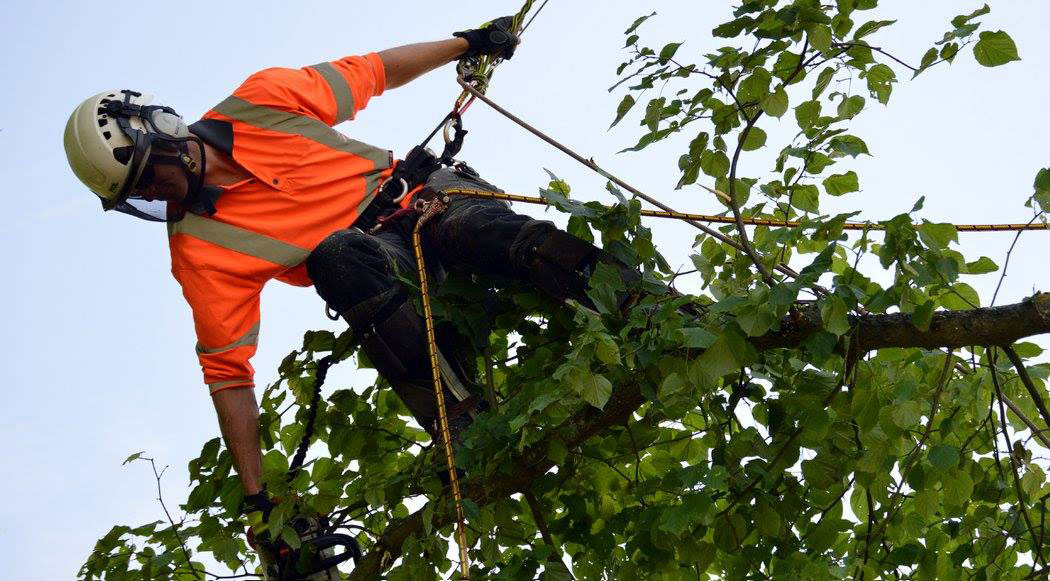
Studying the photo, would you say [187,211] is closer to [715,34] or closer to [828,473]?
[715,34]

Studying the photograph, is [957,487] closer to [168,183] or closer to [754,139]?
[754,139]

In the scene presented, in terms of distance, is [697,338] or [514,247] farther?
[514,247]

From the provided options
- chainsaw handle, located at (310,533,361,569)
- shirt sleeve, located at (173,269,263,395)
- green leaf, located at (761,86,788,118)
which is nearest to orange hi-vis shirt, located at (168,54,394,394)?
shirt sleeve, located at (173,269,263,395)

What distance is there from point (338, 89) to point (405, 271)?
888mm

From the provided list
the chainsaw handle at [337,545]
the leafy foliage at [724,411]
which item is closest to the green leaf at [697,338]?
the leafy foliage at [724,411]

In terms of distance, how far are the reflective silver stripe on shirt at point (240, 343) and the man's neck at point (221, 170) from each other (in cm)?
50

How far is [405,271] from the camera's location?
4148mm

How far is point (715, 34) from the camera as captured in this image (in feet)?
11.3

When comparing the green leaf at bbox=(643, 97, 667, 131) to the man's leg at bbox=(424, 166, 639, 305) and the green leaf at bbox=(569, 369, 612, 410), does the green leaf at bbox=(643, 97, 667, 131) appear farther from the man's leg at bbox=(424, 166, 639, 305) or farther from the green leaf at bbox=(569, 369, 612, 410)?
the green leaf at bbox=(569, 369, 612, 410)

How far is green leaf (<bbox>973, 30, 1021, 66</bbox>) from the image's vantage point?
3.18m

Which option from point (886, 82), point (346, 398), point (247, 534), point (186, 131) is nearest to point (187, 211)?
point (186, 131)

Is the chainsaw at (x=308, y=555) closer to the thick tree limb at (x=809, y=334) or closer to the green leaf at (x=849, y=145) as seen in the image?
the thick tree limb at (x=809, y=334)

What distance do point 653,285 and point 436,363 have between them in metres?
0.70

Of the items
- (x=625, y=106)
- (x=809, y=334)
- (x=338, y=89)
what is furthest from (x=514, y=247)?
(x=338, y=89)
